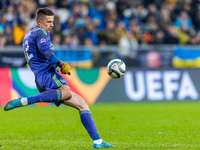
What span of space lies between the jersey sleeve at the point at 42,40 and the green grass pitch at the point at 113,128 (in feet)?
5.31

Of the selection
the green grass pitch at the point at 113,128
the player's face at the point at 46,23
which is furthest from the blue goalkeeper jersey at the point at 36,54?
the green grass pitch at the point at 113,128

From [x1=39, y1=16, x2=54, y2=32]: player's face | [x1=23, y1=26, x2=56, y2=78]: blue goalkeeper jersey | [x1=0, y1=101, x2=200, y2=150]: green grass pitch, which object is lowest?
[x1=0, y1=101, x2=200, y2=150]: green grass pitch

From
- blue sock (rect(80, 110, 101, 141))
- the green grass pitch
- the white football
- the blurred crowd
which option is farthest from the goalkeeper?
the blurred crowd

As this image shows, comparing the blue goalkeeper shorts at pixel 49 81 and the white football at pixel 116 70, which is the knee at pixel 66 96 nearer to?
the blue goalkeeper shorts at pixel 49 81

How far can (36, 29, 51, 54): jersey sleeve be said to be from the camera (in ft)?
19.9

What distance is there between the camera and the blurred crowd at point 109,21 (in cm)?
1592

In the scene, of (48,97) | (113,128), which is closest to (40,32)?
(48,97)

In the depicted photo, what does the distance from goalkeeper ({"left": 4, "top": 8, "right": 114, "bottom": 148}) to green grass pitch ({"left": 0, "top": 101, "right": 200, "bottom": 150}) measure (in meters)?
0.54

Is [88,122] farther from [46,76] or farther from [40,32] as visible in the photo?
[40,32]

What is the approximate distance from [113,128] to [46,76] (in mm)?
3204

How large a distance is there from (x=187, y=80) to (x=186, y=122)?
5462 millimetres

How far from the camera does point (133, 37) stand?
17.3 m

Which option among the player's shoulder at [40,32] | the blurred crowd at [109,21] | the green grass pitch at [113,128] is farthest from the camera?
the blurred crowd at [109,21]

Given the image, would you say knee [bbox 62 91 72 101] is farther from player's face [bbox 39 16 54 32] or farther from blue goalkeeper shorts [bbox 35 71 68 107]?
player's face [bbox 39 16 54 32]
